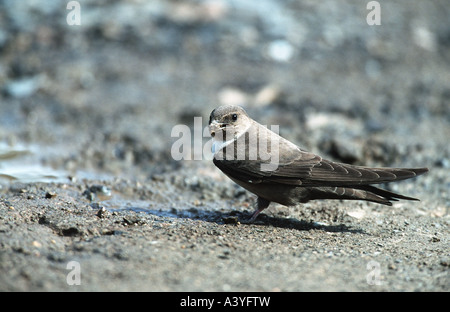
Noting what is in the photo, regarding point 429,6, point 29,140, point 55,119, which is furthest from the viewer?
point 429,6

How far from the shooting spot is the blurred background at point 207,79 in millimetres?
6344


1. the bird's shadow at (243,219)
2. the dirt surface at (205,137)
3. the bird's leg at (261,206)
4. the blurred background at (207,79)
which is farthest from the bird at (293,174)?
the blurred background at (207,79)

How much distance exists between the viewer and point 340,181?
14.6 ft

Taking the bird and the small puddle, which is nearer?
the bird

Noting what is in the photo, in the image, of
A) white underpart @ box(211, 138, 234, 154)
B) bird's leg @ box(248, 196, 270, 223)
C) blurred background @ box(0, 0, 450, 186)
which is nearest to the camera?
bird's leg @ box(248, 196, 270, 223)

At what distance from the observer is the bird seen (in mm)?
4449

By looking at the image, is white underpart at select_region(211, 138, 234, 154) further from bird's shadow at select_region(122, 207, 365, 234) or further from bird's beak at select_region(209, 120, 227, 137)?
bird's shadow at select_region(122, 207, 365, 234)

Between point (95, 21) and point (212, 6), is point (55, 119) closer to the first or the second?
point (95, 21)

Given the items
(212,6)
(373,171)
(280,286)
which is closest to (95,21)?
(212,6)

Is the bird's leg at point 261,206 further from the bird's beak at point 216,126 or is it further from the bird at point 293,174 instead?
the bird's beak at point 216,126

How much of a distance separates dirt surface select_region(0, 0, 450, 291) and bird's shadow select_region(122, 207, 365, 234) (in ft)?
0.09

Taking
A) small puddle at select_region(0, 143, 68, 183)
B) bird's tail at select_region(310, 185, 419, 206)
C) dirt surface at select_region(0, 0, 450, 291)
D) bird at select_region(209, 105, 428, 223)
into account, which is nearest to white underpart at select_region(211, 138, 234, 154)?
bird at select_region(209, 105, 428, 223)

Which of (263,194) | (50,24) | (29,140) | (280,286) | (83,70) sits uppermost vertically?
(50,24)

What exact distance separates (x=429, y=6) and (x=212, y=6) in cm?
366
